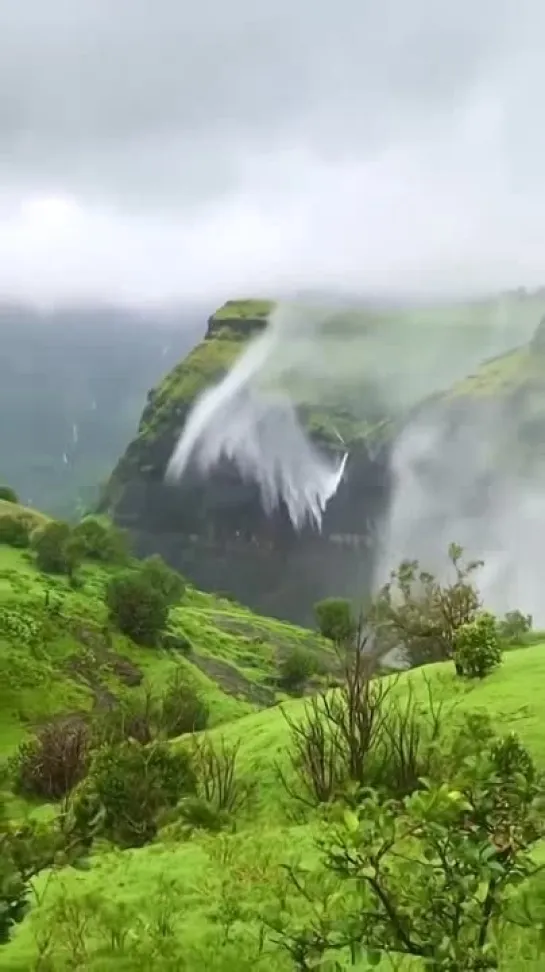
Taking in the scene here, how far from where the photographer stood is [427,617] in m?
27.3

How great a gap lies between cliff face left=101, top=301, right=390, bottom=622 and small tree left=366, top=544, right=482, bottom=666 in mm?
76809

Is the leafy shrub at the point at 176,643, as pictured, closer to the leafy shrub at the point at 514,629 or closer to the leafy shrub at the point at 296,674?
the leafy shrub at the point at 296,674

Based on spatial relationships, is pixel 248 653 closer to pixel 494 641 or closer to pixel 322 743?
pixel 494 641

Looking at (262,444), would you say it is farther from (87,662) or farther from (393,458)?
(87,662)

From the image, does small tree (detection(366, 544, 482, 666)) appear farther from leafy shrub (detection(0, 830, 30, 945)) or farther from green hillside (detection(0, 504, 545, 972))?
leafy shrub (detection(0, 830, 30, 945))

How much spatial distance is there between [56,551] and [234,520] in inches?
4340

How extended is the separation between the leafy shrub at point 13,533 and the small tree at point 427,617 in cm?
2702

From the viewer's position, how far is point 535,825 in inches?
212

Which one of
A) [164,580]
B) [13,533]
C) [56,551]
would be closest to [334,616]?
[164,580]

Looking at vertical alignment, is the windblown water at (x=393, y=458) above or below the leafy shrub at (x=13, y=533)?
above

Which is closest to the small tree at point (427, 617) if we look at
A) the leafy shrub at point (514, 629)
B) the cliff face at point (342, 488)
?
the leafy shrub at point (514, 629)

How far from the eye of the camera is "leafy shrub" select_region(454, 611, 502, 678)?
16.7 m

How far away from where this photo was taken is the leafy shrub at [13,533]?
5184 centimetres

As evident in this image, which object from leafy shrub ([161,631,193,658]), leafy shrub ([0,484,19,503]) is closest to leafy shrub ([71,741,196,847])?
leafy shrub ([161,631,193,658])
